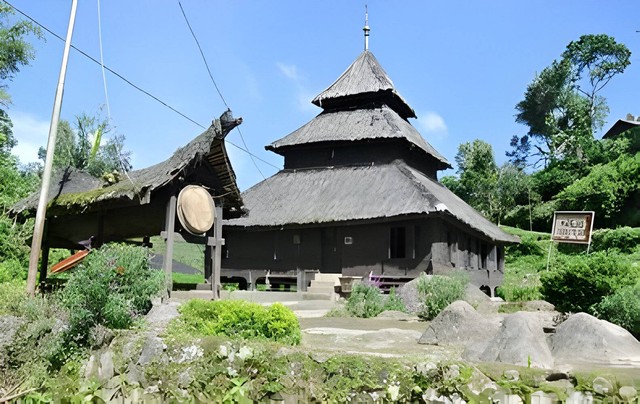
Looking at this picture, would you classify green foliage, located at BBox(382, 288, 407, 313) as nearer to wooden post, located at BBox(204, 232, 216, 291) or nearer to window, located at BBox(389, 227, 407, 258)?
wooden post, located at BBox(204, 232, 216, 291)

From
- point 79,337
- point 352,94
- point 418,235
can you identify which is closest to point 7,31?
point 352,94

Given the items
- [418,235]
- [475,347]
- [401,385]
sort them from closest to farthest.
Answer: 1. [401,385]
2. [475,347]
3. [418,235]

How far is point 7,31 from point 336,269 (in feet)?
68.1

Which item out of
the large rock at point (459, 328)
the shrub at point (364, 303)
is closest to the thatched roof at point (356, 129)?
the shrub at point (364, 303)

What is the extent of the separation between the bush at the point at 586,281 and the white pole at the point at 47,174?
992 cm

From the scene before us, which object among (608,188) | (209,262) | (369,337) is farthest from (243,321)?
(608,188)

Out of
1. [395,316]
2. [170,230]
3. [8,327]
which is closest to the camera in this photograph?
[8,327]

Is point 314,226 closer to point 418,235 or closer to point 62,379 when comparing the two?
point 418,235

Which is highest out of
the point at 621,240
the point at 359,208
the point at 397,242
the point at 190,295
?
the point at 359,208

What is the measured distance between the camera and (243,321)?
28.8 feet

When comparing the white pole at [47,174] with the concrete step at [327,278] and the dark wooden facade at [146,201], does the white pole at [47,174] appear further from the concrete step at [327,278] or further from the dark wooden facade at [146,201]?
the concrete step at [327,278]

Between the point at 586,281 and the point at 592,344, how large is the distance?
319cm

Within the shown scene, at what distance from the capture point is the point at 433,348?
8.70 meters

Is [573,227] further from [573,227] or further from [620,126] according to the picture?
[620,126]
